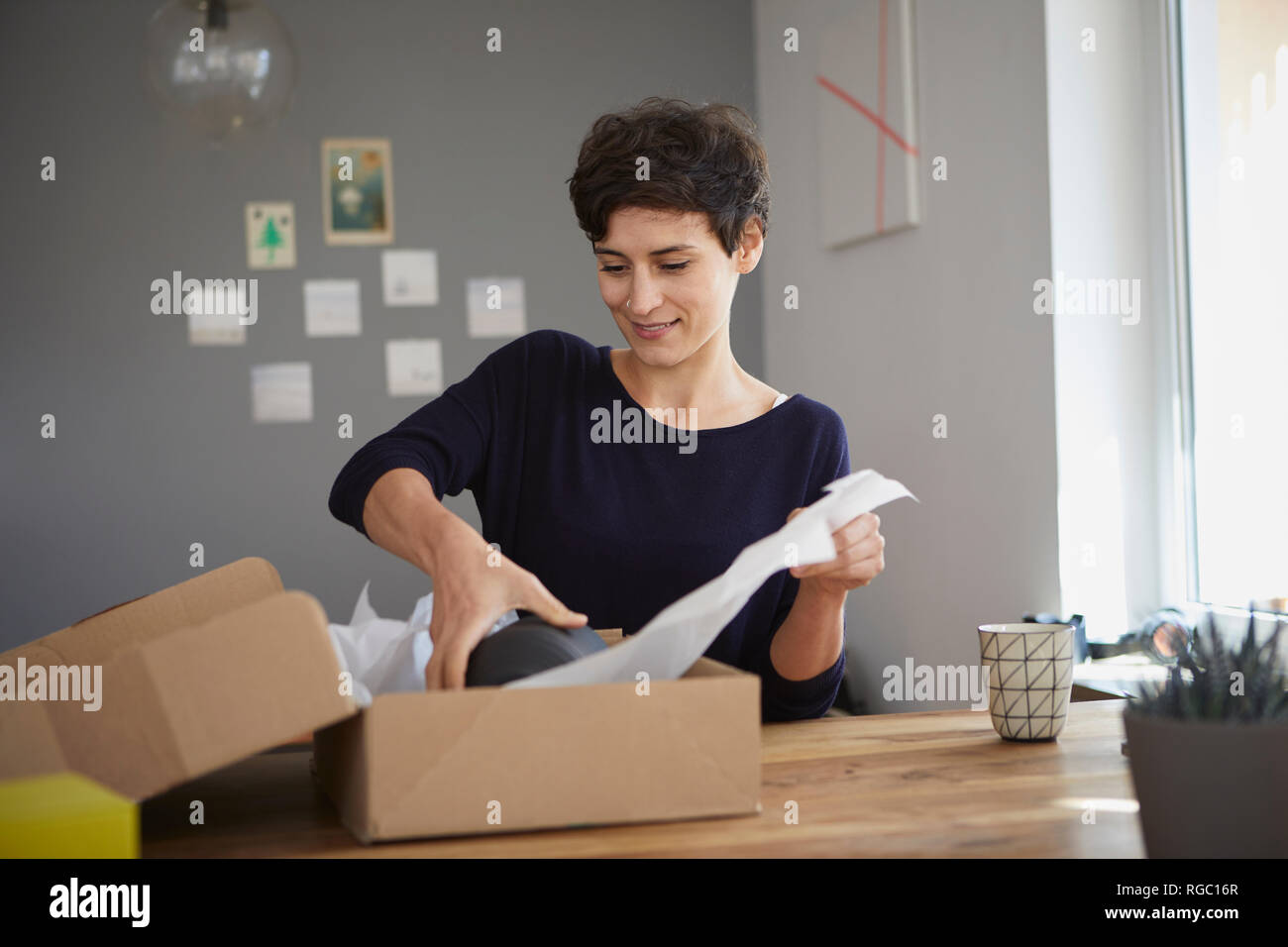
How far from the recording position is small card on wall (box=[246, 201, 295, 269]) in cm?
364

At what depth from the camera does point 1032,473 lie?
245 centimetres

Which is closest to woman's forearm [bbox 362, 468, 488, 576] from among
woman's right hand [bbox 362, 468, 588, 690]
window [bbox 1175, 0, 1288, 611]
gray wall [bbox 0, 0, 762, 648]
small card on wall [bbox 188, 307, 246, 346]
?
woman's right hand [bbox 362, 468, 588, 690]

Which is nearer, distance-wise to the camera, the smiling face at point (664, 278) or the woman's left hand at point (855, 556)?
the woman's left hand at point (855, 556)

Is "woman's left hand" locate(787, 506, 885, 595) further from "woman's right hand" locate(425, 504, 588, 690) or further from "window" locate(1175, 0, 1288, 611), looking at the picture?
"window" locate(1175, 0, 1288, 611)

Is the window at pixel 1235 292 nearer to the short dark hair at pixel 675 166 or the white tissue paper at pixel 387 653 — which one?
the short dark hair at pixel 675 166

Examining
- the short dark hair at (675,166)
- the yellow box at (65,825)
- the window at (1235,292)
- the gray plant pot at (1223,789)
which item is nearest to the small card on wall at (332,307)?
the short dark hair at (675,166)

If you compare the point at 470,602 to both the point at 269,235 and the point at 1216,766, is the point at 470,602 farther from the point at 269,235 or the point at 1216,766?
the point at 269,235

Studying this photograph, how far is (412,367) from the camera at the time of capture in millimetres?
3719

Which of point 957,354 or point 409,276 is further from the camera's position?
point 409,276

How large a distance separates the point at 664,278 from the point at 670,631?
0.74 metres

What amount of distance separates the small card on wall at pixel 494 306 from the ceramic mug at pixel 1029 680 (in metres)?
2.83

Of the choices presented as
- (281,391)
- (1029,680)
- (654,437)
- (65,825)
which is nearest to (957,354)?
(654,437)

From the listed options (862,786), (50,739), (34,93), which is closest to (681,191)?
(862,786)

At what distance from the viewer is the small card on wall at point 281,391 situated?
143 inches
